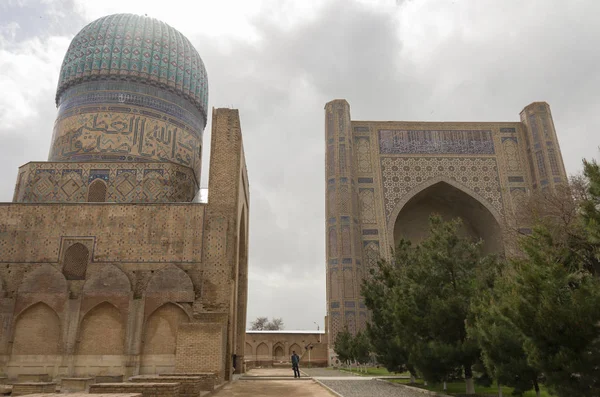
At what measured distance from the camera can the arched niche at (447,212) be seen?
679 inches

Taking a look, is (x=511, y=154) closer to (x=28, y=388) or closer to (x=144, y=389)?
(x=144, y=389)

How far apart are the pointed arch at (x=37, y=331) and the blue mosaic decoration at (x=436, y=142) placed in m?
12.4

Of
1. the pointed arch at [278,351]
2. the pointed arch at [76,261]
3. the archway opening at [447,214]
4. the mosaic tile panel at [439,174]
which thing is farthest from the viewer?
the pointed arch at [278,351]

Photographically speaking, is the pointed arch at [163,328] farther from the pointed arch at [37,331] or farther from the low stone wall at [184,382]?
the low stone wall at [184,382]

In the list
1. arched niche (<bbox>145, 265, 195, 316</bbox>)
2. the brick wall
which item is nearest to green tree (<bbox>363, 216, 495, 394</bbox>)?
the brick wall

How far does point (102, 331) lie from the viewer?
9.50 metres

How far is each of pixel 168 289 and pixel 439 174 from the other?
1134cm

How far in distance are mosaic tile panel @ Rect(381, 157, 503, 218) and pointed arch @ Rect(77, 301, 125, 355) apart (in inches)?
412

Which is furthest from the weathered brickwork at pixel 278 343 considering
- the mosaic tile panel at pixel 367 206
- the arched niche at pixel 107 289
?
the arched niche at pixel 107 289

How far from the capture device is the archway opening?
1753 cm

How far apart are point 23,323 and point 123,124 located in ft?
21.2

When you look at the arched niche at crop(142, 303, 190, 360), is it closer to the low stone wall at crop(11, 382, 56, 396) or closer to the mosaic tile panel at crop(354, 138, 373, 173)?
the low stone wall at crop(11, 382, 56, 396)

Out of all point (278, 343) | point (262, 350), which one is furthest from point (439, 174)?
point (262, 350)

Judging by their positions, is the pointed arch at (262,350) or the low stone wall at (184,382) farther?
the pointed arch at (262,350)
